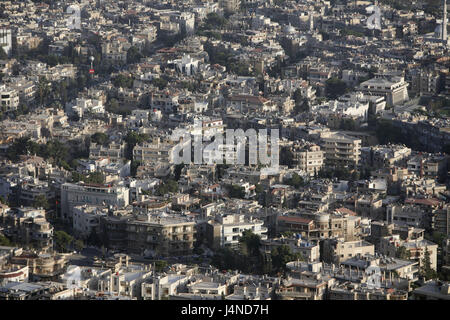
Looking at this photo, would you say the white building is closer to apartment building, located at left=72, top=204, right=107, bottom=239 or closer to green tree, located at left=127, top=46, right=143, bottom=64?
green tree, located at left=127, top=46, right=143, bottom=64

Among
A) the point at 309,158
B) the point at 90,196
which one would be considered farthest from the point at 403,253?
the point at 309,158

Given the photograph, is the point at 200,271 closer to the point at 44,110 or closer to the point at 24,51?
the point at 44,110

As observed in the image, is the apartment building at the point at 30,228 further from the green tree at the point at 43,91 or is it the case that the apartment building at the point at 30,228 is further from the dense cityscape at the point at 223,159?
the green tree at the point at 43,91

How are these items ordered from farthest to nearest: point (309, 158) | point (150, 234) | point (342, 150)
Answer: point (342, 150) → point (309, 158) → point (150, 234)

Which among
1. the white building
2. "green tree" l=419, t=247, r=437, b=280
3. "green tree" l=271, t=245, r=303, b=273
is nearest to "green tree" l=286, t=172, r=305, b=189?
"green tree" l=419, t=247, r=437, b=280

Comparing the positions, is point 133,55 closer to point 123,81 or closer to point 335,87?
point 123,81

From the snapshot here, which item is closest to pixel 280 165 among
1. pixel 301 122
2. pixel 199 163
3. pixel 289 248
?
pixel 199 163
